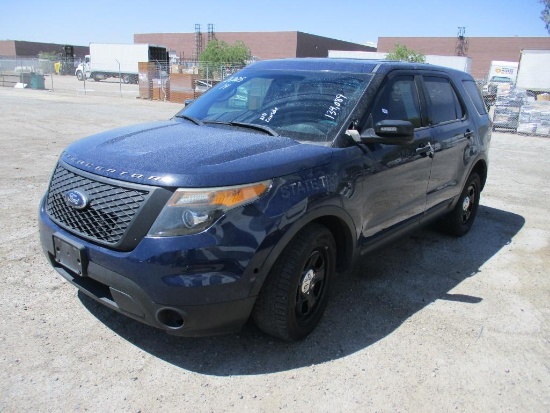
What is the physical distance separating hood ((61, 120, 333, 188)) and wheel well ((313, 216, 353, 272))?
46cm

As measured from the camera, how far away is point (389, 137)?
3.34 meters

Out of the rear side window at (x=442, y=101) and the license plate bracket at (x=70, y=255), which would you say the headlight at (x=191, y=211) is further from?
the rear side window at (x=442, y=101)

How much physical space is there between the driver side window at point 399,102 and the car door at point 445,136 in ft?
0.88

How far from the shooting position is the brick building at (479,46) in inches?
2328

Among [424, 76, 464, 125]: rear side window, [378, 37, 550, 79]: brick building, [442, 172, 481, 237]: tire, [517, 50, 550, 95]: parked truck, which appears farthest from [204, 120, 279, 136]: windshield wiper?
[378, 37, 550, 79]: brick building

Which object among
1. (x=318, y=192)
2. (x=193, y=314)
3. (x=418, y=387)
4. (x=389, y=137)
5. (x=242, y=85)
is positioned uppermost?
(x=242, y=85)

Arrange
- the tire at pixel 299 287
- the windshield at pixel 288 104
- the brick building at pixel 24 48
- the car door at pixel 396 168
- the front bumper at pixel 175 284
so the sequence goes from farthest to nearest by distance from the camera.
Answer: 1. the brick building at pixel 24 48
2. the car door at pixel 396 168
3. the windshield at pixel 288 104
4. the tire at pixel 299 287
5. the front bumper at pixel 175 284

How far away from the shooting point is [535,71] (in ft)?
80.6

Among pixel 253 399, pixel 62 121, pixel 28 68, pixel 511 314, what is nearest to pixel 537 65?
pixel 62 121

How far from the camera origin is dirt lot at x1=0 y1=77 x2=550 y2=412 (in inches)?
105

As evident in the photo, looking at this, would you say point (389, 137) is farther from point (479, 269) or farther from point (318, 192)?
point (479, 269)

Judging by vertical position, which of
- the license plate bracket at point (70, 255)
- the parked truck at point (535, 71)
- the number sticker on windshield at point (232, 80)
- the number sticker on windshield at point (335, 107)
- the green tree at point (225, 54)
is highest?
the green tree at point (225, 54)

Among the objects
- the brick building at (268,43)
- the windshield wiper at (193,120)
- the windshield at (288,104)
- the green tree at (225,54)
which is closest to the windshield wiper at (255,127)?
the windshield at (288,104)

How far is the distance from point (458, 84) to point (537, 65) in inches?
914
